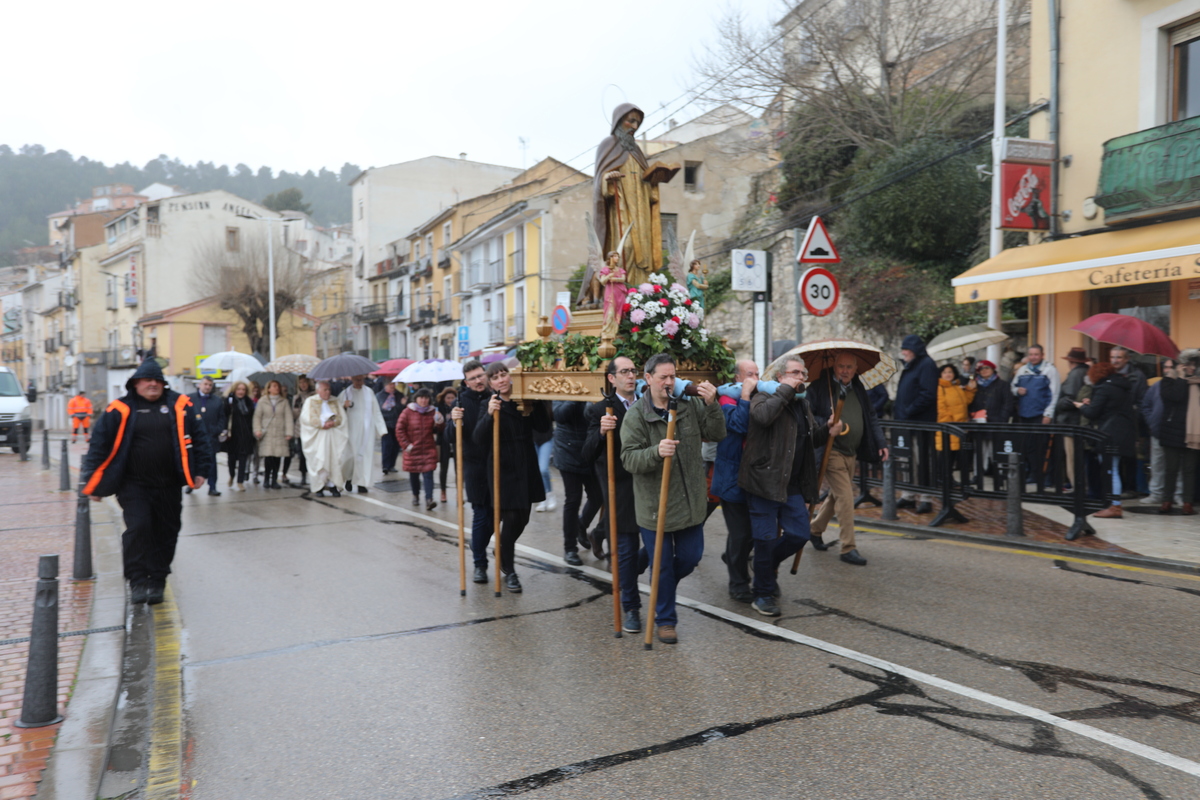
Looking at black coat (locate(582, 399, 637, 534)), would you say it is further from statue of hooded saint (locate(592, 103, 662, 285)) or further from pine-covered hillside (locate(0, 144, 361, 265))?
pine-covered hillside (locate(0, 144, 361, 265))

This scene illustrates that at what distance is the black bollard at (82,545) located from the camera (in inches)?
289

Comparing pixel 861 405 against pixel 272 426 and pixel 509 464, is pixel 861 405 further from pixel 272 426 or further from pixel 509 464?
pixel 272 426

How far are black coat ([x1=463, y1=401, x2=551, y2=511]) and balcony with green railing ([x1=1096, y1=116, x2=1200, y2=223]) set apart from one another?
9.62 m

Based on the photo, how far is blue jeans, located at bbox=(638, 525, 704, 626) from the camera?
5.48 meters

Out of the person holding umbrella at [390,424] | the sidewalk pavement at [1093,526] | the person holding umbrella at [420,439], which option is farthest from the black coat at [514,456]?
the person holding umbrella at [390,424]

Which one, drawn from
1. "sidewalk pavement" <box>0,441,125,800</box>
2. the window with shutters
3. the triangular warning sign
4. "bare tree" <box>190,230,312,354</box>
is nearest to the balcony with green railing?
the window with shutters

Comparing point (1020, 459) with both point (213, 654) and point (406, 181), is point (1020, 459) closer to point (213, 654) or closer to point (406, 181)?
point (213, 654)

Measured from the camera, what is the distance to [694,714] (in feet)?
14.1

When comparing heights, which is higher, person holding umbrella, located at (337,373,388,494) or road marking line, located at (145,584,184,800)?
person holding umbrella, located at (337,373,388,494)

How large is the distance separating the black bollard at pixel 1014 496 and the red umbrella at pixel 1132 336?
2312 millimetres

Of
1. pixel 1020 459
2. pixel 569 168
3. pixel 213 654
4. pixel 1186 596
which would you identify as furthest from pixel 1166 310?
pixel 569 168

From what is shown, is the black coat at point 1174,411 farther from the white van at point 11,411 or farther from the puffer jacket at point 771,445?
the white van at point 11,411

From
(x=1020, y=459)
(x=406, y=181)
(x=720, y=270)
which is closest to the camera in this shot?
(x=1020, y=459)

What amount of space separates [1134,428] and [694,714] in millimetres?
7983
